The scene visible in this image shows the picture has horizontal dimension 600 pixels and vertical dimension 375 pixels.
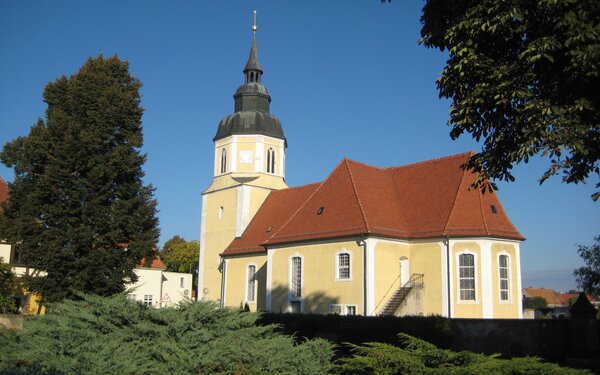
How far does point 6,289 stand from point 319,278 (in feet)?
48.2

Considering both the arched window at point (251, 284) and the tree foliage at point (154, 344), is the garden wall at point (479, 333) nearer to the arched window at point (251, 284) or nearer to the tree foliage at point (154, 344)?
the tree foliage at point (154, 344)

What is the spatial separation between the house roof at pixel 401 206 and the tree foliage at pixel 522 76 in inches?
664

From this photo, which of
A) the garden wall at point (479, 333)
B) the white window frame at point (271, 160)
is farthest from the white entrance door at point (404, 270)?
the white window frame at point (271, 160)

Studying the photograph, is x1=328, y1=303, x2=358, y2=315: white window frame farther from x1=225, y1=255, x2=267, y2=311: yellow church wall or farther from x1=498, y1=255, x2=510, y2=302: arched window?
x1=225, y1=255, x2=267, y2=311: yellow church wall

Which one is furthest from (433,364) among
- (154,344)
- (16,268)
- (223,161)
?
(223,161)

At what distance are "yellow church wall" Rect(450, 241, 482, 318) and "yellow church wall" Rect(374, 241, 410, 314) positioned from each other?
2624 millimetres

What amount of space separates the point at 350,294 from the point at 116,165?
1204 cm

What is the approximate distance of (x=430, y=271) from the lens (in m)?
28.1

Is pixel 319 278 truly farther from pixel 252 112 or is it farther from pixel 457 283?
pixel 252 112

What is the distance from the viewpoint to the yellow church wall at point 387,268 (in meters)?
27.7

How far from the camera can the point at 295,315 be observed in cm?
2341

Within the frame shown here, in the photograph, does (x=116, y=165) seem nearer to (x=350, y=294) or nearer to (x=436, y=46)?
(x=350, y=294)

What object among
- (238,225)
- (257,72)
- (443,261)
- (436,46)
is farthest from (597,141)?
(257,72)

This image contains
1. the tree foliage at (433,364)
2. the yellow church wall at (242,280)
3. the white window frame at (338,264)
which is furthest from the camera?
the yellow church wall at (242,280)
